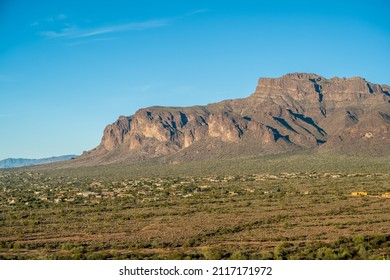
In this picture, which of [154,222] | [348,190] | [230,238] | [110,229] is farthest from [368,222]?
[348,190]

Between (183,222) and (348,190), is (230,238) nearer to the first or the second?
(183,222)

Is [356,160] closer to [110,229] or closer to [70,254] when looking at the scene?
[110,229]

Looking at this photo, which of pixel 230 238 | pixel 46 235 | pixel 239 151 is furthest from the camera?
pixel 239 151

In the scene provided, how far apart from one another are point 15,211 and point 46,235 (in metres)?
18.3

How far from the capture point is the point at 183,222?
130 feet

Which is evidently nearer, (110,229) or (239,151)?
(110,229)

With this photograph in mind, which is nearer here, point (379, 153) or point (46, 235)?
point (46, 235)

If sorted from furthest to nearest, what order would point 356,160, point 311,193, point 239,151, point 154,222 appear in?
point 239,151 < point 356,160 < point 311,193 < point 154,222

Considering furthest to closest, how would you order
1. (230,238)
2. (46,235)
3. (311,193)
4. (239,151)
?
(239,151)
(311,193)
(46,235)
(230,238)

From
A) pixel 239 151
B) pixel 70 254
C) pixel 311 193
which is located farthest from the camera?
pixel 239 151

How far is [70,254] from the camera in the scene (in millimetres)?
25828

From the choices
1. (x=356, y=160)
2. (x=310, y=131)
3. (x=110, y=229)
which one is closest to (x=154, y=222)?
(x=110, y=229)

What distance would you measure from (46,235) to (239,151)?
140638mm

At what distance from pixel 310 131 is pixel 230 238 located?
166340 mm
